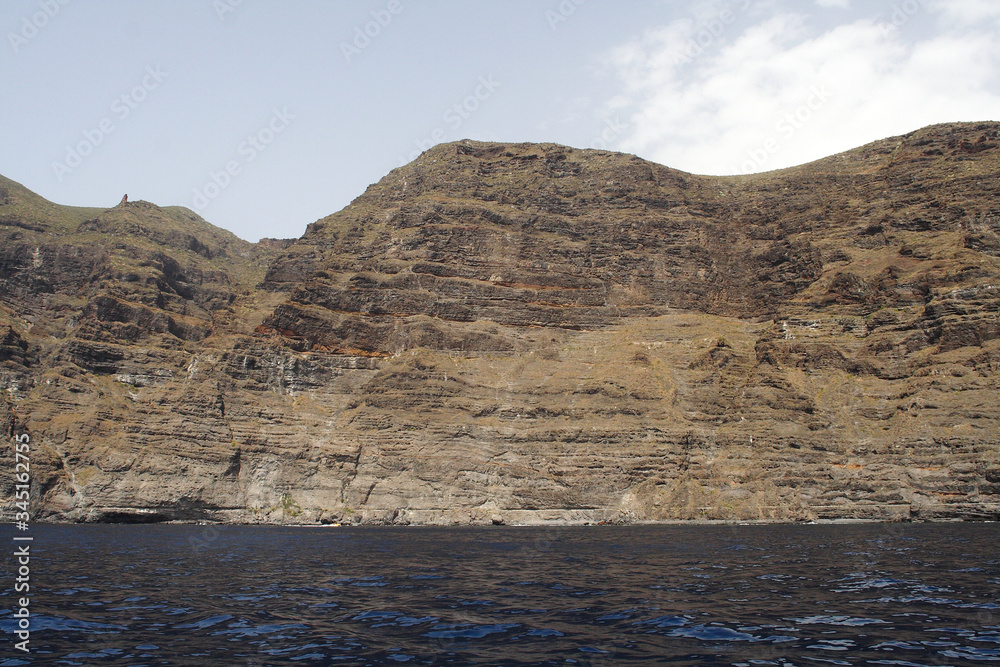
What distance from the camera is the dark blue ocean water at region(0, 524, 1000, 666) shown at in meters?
13.4

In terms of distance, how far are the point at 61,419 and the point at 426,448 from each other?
4276cm

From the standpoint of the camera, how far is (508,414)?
88.0m

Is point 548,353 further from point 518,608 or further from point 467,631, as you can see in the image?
point 467,631

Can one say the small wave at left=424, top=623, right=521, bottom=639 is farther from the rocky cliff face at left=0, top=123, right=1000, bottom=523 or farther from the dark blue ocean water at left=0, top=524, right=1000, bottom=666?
the rocky cliff face at left=0, top=123, right=1000, bottom=523

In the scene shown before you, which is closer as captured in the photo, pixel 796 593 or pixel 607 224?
pixel 796 593

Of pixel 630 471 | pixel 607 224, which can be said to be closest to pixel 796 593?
pixel 630 471

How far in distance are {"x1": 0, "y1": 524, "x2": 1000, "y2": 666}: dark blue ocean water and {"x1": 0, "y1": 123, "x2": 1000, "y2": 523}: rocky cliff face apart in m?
42.8

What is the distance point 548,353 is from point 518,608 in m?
82.8

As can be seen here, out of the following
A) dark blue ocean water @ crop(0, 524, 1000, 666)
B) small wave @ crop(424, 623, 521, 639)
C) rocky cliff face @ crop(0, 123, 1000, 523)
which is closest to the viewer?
dark blue ocean water @ crop(0, 524, 1000, 666)

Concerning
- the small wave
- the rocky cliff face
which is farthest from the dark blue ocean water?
the rocky cliff face

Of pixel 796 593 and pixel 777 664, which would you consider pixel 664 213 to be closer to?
pixel 796 593

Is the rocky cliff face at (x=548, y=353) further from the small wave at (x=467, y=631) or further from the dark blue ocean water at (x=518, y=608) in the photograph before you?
the small wave at (x=467, y=631)

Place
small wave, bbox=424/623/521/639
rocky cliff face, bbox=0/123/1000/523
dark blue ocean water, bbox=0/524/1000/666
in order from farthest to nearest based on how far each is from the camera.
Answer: rocky cliff face, bbox=0/123/1000/523
small wave, bbox=424/623/521/639
dark blue ocean water, bbox=0/524/1000/666

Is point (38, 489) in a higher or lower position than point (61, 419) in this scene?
lower
